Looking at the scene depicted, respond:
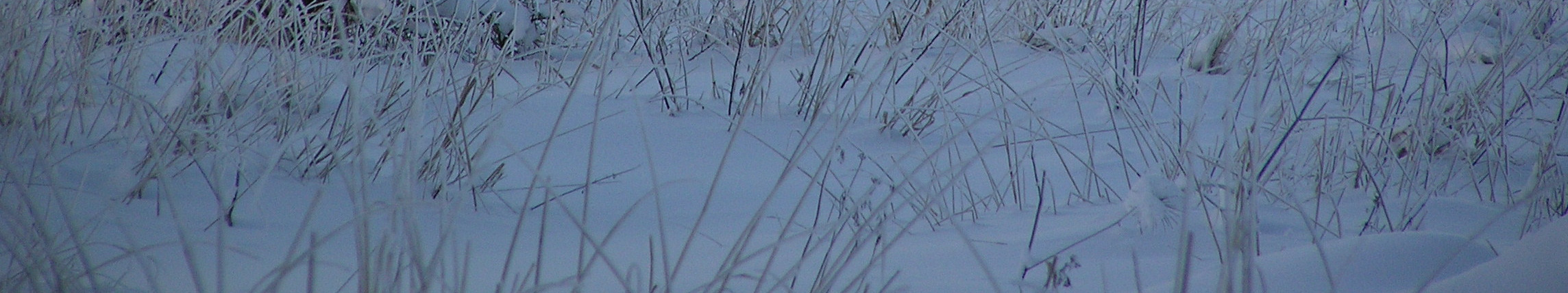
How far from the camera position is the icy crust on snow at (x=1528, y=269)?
76 cm

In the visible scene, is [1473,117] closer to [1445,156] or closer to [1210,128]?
[1445,156]

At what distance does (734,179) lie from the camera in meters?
1.84

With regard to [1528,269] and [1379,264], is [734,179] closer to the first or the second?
[1379,264]

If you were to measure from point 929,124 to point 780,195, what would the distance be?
22.3 inches

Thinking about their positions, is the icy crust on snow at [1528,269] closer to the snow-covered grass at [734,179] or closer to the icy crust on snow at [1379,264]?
the snow-covered grass at [734,179]

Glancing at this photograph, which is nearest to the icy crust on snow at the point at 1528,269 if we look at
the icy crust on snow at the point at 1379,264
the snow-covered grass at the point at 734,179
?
the snow-covered grass at the point at 734,179

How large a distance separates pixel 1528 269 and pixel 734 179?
1.29 m

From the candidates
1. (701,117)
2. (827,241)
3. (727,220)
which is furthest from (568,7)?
(827,241)

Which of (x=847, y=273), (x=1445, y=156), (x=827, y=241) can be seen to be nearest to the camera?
(x=847, y=273)

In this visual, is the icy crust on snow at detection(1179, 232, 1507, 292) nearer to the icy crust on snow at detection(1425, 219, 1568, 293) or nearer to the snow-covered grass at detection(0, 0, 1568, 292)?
the snow-covered grass at detection(0, 0, 1568, 292)

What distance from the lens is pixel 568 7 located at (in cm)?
283

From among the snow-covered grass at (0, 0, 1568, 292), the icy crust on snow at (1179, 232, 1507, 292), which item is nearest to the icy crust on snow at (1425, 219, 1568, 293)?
the snow-covered grass at (0, 0, 1568, 292)

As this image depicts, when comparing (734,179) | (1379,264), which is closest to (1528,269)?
(1379,264)

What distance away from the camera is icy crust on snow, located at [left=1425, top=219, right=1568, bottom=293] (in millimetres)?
757
